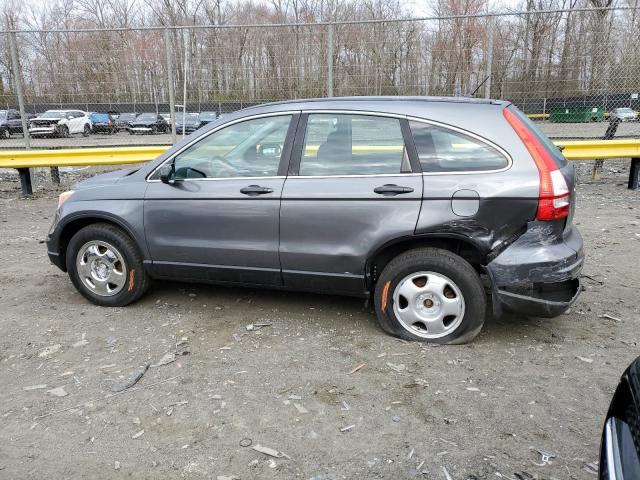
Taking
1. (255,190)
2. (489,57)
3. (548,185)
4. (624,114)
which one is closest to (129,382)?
(255,190)

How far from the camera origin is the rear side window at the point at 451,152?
3.61 m

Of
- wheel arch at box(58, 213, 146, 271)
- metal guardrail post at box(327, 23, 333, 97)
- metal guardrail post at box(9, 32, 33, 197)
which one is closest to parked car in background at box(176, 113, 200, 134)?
metal guardrail post at box(327, 23, 333, 97)

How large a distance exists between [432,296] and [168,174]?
89.5 inches

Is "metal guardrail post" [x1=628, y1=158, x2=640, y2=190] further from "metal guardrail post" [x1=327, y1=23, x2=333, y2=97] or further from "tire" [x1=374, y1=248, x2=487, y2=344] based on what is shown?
"tire" [x1=374, y1=248, x2=487, y2=344]

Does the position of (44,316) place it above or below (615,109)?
below

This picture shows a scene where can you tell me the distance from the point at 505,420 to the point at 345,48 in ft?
25.3

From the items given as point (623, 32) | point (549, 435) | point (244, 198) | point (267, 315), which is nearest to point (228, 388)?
point (267, 315)

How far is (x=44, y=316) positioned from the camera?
14.8ft

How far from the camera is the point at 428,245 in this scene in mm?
3811

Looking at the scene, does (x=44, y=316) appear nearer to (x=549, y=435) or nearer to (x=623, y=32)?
(x=549, y=435)

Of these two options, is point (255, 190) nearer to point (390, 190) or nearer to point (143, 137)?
point (390, 190)

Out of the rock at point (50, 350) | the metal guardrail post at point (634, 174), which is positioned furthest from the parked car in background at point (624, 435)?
the metal guardrail post at point (634, 174)

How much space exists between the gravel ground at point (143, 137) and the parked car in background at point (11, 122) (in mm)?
205

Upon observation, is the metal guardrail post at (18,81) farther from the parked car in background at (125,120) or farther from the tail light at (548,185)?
the tail light at (548,185)
